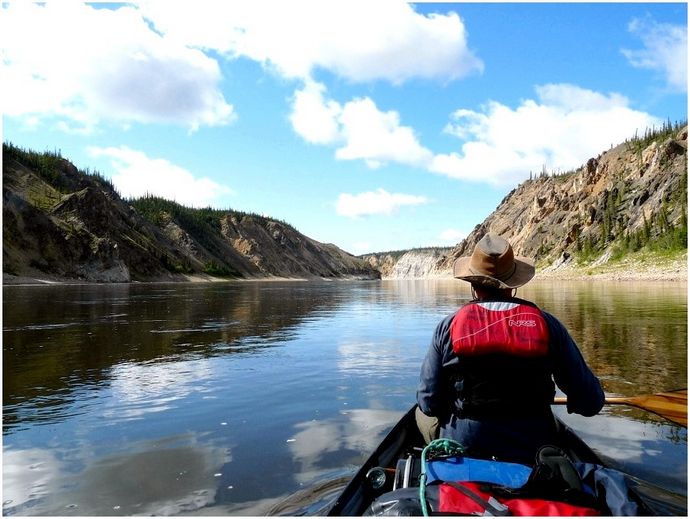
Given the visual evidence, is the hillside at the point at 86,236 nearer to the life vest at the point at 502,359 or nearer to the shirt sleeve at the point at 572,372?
the life vest at the point at 502,359

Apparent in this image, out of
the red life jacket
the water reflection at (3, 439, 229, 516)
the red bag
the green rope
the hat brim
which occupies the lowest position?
the water reflection at (3, 439, 229, 516)

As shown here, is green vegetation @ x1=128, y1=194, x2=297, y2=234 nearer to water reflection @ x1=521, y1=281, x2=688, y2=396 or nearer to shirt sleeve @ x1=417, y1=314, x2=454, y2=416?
water reflection @ x1=521, y1=281, x2=688, y2=396

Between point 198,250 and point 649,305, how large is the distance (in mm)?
136815

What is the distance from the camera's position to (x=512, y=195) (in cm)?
18625

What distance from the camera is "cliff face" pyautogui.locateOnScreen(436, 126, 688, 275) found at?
92681 mm

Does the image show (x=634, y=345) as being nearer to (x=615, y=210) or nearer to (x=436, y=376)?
(x=436, y=376)

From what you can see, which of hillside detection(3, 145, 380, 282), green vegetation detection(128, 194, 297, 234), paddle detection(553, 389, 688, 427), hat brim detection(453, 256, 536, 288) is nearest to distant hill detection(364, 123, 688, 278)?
paddle detection(553, 389, 688, 427)

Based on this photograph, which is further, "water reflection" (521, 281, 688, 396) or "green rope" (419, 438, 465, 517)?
"water reflection" (521, 281, 688, 396)

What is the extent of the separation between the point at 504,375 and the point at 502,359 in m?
0.15

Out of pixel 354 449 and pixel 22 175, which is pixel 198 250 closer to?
pixel 22 175

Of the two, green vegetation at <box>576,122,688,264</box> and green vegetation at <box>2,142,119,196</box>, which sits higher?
green vegetation at <box>2,142,119,196</box>

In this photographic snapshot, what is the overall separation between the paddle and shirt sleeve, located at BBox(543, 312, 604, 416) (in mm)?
2256

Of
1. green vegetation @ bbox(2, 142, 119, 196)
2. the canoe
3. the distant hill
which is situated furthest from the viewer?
green vegetation @ bbox(2, 142, 119, 196)

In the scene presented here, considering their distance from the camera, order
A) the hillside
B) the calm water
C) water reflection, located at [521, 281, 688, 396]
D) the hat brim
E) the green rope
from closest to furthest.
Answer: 1. the green rope
2. the hat brim
3. the calm water
4. water reflection, located at [521, 281, 688, 396]
5. the hillside
